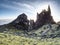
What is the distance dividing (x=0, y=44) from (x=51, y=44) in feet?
209

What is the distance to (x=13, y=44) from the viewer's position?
151 metres

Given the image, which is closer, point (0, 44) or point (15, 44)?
point (0, 44)

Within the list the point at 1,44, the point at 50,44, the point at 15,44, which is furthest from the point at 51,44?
the point at 1,44

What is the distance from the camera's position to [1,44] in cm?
13288

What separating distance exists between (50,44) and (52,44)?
260cm

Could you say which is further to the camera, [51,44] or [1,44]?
[51,44]

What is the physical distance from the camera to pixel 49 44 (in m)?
160

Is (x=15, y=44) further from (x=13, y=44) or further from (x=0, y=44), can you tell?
(x=0, y=44)

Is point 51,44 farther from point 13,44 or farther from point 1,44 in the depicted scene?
point 1,44

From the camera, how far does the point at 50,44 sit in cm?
15900

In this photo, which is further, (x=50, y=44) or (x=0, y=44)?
(x=50, y=44)

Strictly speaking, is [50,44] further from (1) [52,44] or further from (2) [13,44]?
(2) [13,44]

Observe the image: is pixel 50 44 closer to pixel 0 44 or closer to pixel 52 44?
pixel 52 44

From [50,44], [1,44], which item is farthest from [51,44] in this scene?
[1,44]
